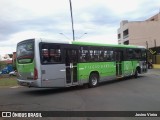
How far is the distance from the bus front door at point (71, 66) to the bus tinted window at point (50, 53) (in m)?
0.72

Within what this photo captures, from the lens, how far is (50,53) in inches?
586

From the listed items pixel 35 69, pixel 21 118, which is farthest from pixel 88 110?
pixel 35 69

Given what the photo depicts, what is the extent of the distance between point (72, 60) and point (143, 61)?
10883 millimetres

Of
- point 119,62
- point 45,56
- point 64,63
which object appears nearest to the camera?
point 45,56

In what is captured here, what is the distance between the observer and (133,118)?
27.7 feet

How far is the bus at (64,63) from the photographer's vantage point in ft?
47.0

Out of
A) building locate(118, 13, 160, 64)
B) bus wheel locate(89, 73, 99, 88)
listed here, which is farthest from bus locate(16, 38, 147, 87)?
building locate(118, 13, 160, 64)

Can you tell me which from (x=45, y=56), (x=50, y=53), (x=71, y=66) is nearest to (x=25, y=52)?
(x=45, y=56)

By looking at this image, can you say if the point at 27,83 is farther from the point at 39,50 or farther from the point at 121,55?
the point at 121,55

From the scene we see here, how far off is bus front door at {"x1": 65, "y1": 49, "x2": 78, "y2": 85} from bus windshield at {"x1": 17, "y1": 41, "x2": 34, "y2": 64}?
2152 millimetres

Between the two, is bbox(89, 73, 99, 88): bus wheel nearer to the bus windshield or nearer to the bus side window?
the bus side window

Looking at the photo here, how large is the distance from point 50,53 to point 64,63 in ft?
3.56

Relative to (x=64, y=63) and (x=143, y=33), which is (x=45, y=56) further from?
(x=143, y=33)

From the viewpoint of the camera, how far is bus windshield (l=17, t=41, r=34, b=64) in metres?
14.5
